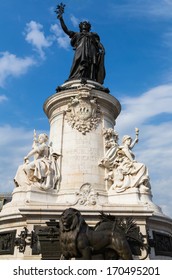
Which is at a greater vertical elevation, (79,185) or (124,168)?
(124,168)

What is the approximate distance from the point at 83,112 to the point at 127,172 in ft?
12.7

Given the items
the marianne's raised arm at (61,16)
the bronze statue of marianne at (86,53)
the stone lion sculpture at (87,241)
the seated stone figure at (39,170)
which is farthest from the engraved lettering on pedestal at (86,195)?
the marianne's raised arm at (61,16)

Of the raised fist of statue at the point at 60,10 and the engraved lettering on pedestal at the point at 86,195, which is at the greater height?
the raised fist of statue at the point at 60,10

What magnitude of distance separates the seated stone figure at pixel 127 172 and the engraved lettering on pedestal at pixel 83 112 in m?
2.07

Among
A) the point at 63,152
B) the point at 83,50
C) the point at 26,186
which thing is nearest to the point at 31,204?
the point at 26,186

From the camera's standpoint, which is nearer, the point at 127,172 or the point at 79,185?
the point at 79,185

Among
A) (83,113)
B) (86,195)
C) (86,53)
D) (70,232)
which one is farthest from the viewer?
(86,53)

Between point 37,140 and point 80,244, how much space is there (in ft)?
27.6

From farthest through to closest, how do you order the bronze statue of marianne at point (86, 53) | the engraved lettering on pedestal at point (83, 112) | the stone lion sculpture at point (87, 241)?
the bronze statue of marianne at point (86, 53), the engraved lettering on pedestal at point (83, 112), the stone lion sculpture at point (87, 241)

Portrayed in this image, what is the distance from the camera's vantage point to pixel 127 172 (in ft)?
52.1

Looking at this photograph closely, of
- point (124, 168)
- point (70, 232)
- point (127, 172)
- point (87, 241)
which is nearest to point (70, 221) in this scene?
point (70, 232)

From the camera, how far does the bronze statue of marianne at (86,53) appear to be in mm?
20480

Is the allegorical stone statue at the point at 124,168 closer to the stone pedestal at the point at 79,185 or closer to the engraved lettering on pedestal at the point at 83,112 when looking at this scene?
the stone pedestal at the point at 79,185

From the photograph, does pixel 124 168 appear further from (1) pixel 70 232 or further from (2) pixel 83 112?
(1) pixel 70 232
